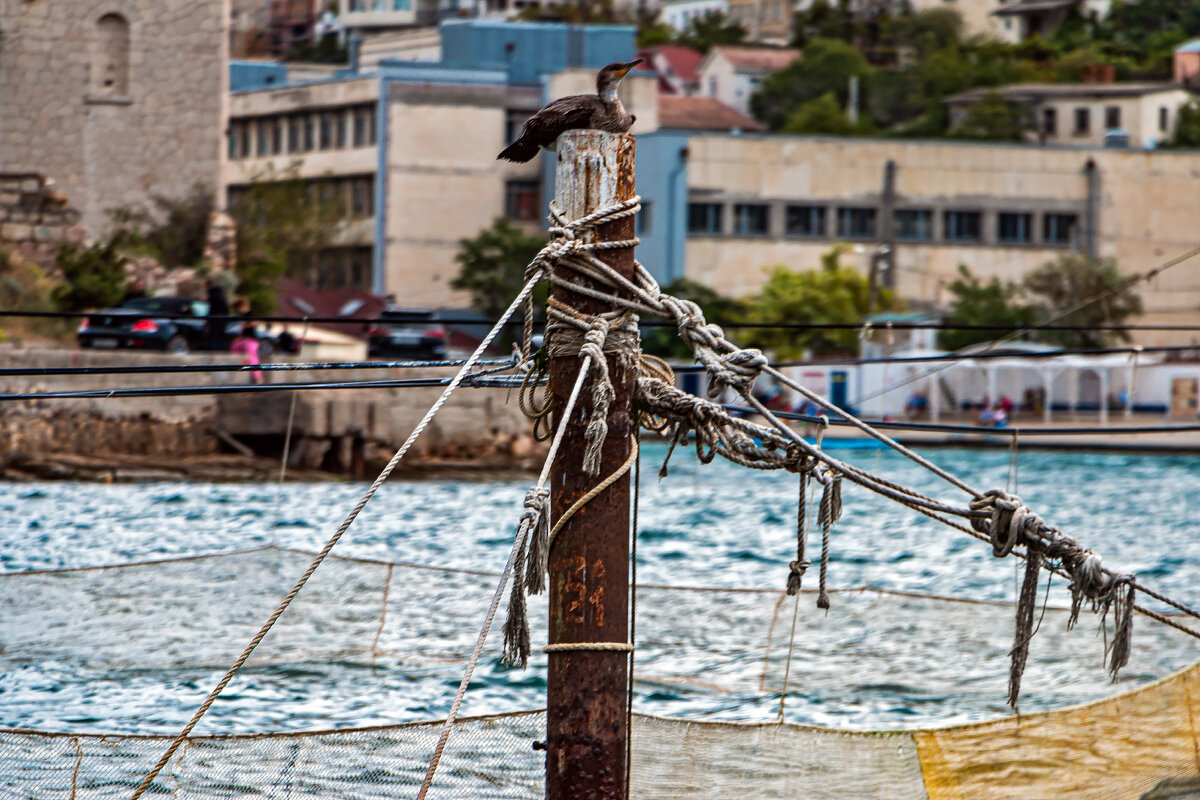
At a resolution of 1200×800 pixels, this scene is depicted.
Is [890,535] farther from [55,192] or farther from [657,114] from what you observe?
[657,114]

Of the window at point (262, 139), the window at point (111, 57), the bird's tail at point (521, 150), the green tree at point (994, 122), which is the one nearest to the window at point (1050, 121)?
the green tree at point (994, 122)

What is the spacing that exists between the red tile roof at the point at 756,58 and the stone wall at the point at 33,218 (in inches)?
2400

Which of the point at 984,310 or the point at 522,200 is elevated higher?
the point at 522,200

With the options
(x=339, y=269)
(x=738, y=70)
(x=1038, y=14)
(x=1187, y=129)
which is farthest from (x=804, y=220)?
(x=1038, y=14)

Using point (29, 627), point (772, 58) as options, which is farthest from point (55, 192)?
point (772, 58)

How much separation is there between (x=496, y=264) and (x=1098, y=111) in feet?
118

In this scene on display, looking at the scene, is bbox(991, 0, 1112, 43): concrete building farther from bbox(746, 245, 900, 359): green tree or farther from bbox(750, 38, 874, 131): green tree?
bbox(746, 245, 900, 359): green tree

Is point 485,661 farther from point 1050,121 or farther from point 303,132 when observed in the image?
point 1050,121

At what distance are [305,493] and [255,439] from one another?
122 inches

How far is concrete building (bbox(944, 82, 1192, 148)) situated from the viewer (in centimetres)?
7812

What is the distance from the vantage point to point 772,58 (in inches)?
3912

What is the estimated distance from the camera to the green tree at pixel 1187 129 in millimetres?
75188

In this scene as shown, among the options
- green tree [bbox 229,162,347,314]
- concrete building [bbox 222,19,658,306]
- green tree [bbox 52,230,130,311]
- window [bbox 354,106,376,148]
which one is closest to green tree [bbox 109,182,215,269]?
green tree [bbox 52,230,130,311]

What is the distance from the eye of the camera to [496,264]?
198 ft
